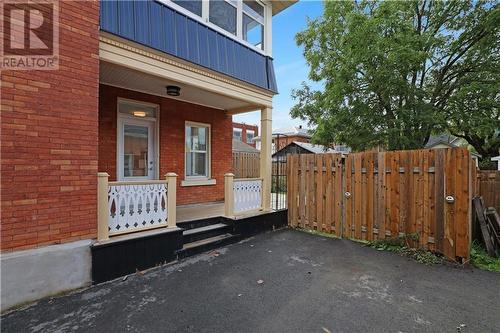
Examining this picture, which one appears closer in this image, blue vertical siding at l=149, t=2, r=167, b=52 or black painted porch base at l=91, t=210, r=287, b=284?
black painted porch base at l=91, t=210, r=287, b=284

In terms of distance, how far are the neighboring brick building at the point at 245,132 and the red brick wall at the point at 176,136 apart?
84.7ft

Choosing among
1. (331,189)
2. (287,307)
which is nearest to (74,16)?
(287,307)

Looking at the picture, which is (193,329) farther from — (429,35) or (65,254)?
(429,35)

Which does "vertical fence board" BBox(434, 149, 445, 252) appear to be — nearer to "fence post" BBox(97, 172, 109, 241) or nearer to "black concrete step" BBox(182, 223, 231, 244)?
"black concrete step" BBox(182, 223, 231, 244)

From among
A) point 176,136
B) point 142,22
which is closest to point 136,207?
point 142,22

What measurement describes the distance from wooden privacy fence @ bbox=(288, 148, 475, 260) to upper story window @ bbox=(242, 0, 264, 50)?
130 inches

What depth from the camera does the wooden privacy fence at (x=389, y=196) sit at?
4.43 meters

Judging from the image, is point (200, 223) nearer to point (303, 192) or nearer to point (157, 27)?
point (303, 192)

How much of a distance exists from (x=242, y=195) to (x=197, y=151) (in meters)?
2.51

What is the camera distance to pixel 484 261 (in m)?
4.37

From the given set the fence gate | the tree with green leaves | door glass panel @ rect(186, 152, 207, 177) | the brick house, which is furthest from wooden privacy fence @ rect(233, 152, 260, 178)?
the brick house

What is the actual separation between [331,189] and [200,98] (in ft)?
13.9

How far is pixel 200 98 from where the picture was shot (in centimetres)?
700

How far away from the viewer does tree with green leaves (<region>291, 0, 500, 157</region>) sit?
7953 millimetres
